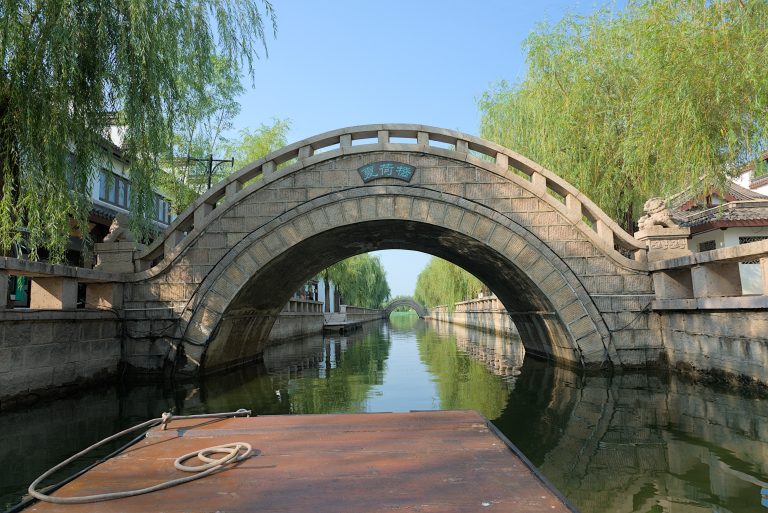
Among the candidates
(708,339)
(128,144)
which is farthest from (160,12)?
(708,339)

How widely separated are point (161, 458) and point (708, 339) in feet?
23.8

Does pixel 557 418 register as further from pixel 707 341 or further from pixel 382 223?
pixel 382 223

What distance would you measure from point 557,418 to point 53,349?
6742mm

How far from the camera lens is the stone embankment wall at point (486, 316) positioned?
2082 centimetres

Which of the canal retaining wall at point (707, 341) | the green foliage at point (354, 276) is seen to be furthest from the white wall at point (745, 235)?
the green foliage at point (354, 276)

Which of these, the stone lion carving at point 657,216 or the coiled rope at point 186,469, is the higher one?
the stone lion carving at point 657,216

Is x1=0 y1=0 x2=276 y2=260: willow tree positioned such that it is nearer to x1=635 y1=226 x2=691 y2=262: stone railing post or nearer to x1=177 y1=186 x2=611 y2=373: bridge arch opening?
→ x1=177 y1=186 x2=611 y2=373: bridge arch opening

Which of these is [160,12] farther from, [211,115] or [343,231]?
[211,115]

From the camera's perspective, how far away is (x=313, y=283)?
29375 millimetres

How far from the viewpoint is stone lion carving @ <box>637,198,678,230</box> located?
8320 millimetres

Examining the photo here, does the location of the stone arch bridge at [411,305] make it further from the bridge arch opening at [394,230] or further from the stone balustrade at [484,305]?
the bridge arch opening at [394,230]

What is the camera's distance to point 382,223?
29.9 feet

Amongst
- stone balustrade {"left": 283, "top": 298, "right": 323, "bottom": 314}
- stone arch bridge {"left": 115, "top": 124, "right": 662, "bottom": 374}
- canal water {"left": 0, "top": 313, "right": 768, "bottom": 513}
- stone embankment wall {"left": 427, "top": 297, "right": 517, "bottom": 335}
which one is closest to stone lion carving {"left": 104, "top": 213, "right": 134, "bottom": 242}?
stone arch bridge {"left": 115, "top": 124, "right": 662, "bottom": 374}

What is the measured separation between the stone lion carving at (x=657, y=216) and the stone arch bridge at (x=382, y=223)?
0.38m
